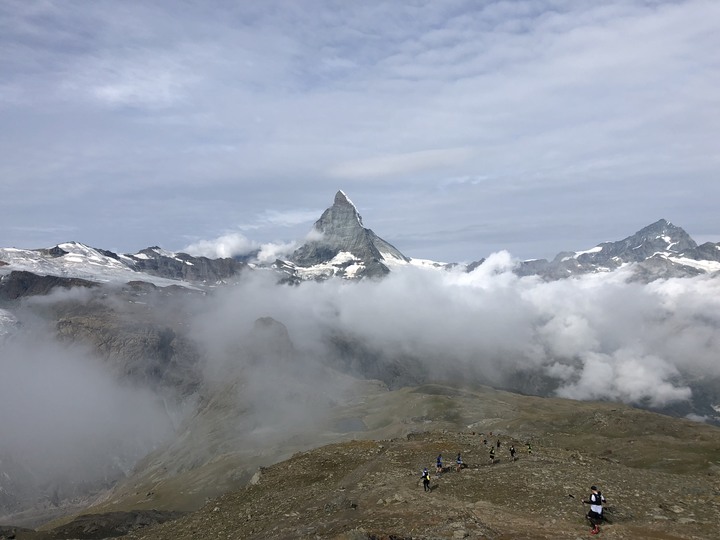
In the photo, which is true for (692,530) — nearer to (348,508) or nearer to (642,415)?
(348,508)

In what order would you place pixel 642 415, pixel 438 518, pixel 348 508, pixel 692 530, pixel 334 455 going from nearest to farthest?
1. pixel 692 530
2. pixel 438 518
3. pixel 348 508
4. pixel 334 455
5. pixel 642 415

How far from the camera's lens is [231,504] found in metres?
63.8

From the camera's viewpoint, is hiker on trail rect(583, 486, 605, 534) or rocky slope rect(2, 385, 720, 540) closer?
hiker on trail rect(583, 486, 605, 534)

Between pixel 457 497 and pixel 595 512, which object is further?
pixel 457 497

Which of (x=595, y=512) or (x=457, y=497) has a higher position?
(x=595, y=512)

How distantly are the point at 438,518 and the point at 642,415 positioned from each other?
395ft

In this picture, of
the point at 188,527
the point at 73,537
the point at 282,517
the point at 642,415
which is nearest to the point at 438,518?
the point at 282,517

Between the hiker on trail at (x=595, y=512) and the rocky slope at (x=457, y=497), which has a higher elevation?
the hiker on trail at (x=595, y=512)

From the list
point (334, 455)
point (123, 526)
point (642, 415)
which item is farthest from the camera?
point (642, 415)

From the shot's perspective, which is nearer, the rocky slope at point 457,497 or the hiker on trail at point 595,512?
the hiker on trail at point 595,512

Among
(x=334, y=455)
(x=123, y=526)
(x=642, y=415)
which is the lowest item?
(x=123, y=526)

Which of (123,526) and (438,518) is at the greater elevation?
(438,518)

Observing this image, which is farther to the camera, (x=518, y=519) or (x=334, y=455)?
(x=334, y=455)

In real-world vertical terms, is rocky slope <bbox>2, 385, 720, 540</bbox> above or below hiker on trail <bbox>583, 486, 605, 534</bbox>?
below
